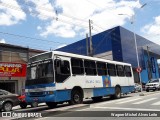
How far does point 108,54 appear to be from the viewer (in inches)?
1913

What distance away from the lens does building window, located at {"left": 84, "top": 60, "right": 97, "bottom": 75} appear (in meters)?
17.4

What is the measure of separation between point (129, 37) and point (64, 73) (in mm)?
38594

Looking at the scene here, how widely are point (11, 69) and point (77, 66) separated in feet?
56.6

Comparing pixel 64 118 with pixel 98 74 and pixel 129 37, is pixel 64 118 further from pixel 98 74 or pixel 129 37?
pixel 129 37

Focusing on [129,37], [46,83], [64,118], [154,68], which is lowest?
[64,118]

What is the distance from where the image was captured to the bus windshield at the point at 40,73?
14.4 m

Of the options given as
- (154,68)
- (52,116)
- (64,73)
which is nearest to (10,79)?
(64,73)

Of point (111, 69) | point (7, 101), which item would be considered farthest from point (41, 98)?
point (111, 69)

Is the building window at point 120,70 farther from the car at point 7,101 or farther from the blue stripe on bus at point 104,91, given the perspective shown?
the car at point 7,101

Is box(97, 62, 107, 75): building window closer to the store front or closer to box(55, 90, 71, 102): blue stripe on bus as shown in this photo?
box(55, 90, 71, 102): blue stripe on bus

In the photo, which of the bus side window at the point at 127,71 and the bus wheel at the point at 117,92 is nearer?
the bus wheel at the point at 117,92

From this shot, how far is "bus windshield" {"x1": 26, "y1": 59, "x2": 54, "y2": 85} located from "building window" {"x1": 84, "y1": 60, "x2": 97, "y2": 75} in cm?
335

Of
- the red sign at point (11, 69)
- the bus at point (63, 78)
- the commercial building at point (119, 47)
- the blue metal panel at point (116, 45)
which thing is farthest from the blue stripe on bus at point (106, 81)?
the blue metal panel at point (116, 45)

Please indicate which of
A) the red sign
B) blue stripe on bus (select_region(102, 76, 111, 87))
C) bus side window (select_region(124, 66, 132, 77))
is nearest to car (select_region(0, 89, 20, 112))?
blue stripe on bus (select_region(102, 76, 111, 87))
